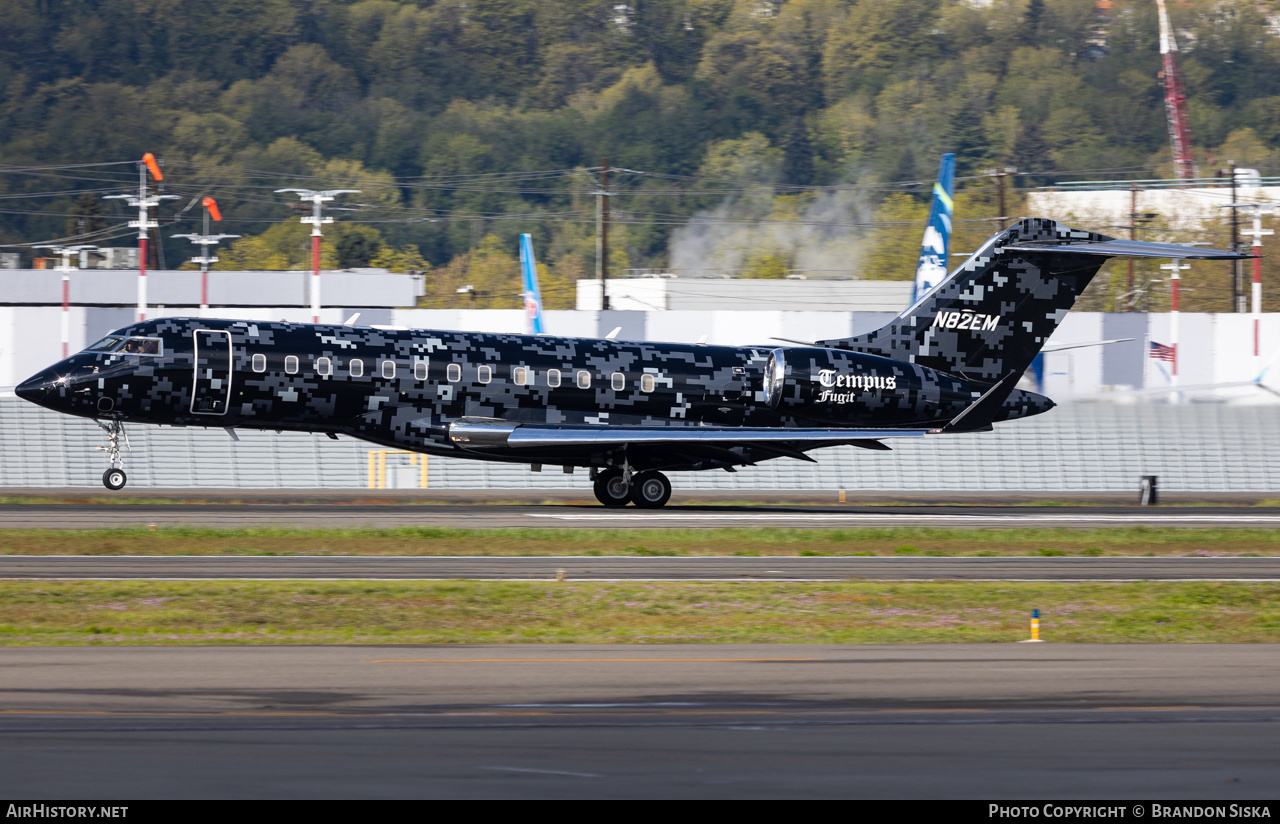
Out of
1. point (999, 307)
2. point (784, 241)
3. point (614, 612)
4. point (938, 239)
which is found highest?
point (784, 241)

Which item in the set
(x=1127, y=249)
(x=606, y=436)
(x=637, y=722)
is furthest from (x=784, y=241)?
(x=637, y=722)

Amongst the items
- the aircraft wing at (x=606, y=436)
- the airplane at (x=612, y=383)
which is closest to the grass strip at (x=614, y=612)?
the aircraft wing at (x=606, y=436)

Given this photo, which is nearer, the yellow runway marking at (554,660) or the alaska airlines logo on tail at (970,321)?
the yellow runway marking at (554,660)

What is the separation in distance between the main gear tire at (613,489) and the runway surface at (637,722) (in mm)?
20308

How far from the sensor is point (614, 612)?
831 inches

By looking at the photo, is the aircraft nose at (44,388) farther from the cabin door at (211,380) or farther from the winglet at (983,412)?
the winglet at (983,412)

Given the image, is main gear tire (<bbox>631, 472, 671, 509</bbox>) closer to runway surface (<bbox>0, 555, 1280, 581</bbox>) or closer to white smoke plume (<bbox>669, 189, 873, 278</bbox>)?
runway surface (<bbox>0, 555, 1280, 581</bbox>)

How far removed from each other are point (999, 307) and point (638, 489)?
1019 cm

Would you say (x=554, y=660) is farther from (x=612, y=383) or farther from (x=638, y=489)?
(x=638, y=489)

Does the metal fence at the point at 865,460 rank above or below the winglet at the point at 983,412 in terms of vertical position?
below

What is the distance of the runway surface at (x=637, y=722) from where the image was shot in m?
10.7

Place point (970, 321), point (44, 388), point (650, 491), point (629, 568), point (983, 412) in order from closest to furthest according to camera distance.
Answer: point (629, 568) → point (44, 388) → point (983, 412) → point (650, 491) → point (970, 321)

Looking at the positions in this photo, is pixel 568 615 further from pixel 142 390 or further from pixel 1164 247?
pixel 1164 247

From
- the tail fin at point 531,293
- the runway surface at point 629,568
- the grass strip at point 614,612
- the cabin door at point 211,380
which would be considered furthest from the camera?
the tail fin at point 531,293
